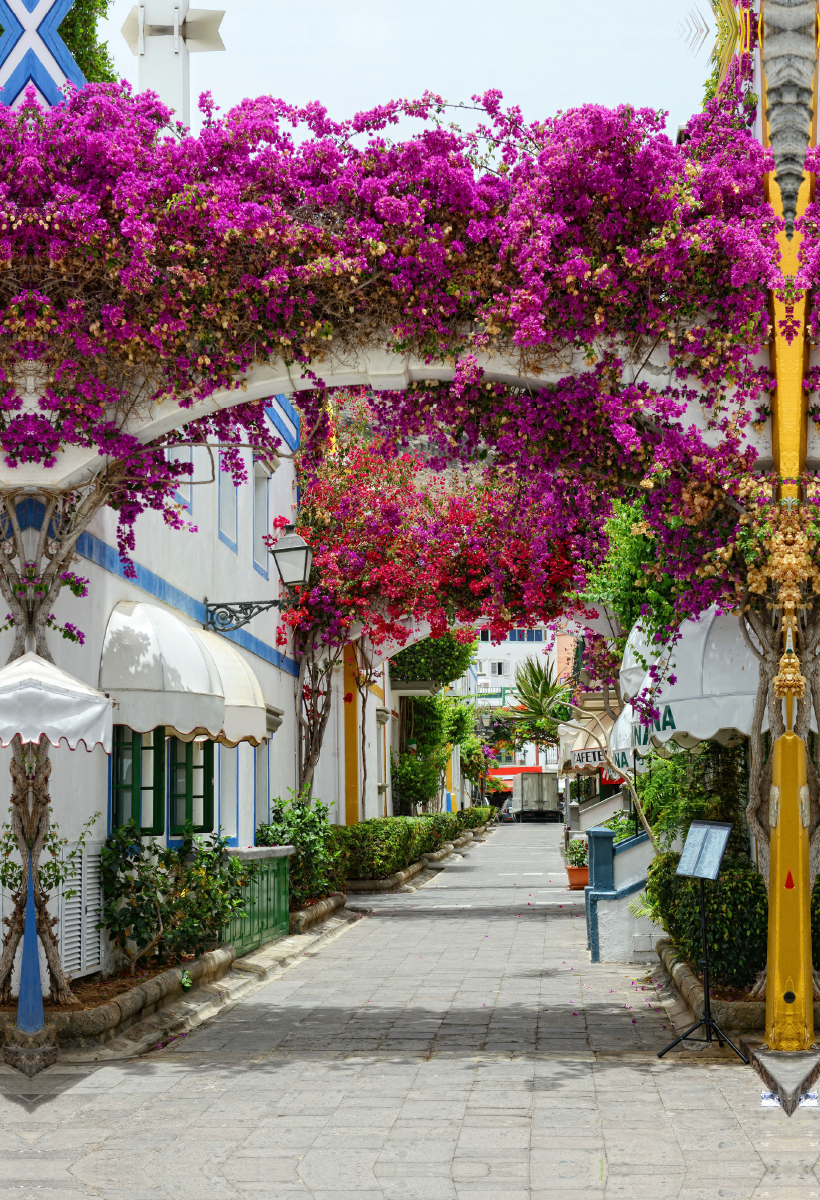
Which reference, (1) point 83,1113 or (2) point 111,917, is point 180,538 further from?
(1) point 83,1113

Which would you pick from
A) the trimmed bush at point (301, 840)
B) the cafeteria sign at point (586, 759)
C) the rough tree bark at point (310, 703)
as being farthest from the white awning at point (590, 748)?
the trimmed bush at point (301, 840)

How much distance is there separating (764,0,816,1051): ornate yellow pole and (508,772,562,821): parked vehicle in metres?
73.2

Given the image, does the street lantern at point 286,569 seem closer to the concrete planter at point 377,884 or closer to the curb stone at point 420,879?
the curb stone at point 420,879

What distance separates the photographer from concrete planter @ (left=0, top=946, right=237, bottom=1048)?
8195mm

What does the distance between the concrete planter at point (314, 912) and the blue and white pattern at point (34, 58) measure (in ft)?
32.0

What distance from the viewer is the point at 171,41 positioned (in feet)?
42.5

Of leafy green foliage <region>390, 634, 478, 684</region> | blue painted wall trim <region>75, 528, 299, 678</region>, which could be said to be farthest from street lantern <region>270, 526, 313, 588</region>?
leafy green foliage <region>390, 634, 478, 684</region>

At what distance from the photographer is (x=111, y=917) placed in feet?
32.2

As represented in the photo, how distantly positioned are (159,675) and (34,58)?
503cm

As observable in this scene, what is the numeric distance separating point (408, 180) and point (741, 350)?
8.44 ft

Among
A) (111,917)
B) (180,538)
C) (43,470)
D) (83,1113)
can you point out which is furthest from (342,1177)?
(180,538)

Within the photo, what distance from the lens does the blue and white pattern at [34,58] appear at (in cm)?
995

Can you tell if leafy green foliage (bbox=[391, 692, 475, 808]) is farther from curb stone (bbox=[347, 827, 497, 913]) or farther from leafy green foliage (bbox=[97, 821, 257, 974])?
leafy green foliage (bbox=[97, 821, 257, 974])

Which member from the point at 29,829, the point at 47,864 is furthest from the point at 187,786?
the point at 29,829
